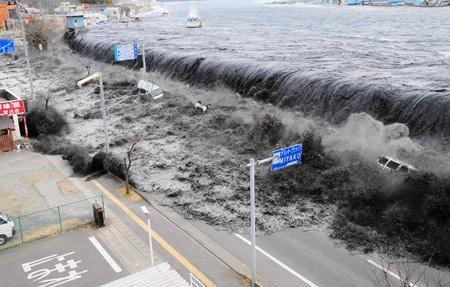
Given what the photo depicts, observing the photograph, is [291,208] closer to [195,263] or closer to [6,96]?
[195,263]

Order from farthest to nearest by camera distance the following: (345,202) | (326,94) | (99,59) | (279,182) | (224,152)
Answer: (99,59) < (326,94) < (224,152) < (279,182) < (345,202)

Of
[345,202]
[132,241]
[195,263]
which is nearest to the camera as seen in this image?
[195,263]

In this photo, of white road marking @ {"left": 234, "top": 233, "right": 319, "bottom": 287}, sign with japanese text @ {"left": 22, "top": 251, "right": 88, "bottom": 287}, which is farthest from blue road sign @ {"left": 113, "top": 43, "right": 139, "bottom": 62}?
white road marking @ {"left": 234, "top": 233, "right": 319, "bottom": 287}

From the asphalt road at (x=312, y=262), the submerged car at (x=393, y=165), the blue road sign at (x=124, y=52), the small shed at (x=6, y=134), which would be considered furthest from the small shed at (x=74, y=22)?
the asphalt road at (x=312, y=262)

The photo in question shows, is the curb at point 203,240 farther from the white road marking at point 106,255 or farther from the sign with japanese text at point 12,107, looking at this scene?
the sign with japanese text at point 12,107

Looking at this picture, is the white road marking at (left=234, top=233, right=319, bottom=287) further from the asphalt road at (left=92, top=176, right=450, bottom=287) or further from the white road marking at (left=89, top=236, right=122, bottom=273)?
the white road marking at (left=89, top=236, right=122, bottom=273)

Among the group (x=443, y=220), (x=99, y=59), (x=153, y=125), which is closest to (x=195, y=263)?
(x=443, y=220)

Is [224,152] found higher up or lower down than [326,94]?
lower down
